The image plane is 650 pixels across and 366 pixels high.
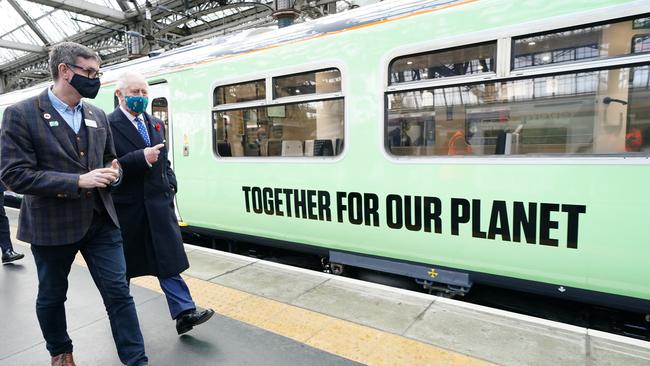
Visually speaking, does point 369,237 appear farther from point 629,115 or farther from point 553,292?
point 629,115

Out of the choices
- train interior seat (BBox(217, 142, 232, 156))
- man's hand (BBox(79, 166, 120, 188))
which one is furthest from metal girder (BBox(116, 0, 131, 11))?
man's hand (BBox(79, 166, 120, 188))

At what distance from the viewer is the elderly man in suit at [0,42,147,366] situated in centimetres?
196

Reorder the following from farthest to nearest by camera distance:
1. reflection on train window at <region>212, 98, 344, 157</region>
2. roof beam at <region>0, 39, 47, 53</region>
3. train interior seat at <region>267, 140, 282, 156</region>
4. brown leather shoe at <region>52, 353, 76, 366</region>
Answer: roof beam at <region>0, 39, 47, 53</region>
train interior seat at <region>267, 140, 282, 156</region>
reflection on train window at <region>212, 98, 344, 157</region>
brown leather shoe at <region>52, 353, 76, 366</region>

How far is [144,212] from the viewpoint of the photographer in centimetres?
268

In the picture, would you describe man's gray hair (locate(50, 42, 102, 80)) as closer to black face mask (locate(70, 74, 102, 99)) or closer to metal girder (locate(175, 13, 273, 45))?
black face mask (locate(70, 74, 102, 99))

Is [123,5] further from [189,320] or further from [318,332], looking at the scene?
[318,332]

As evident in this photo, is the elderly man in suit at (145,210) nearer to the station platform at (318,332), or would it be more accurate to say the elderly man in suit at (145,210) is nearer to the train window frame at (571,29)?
the station platform at (318,332)

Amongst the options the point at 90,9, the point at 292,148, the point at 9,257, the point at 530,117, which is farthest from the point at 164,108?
the point at 90,9

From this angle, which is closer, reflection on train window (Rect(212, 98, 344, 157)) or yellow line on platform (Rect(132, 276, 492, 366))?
yellow line on platform (Rect(132, 276, 492, 366))

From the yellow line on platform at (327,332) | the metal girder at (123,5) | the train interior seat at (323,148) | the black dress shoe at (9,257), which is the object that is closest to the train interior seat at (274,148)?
the train interior seat at (323,148)

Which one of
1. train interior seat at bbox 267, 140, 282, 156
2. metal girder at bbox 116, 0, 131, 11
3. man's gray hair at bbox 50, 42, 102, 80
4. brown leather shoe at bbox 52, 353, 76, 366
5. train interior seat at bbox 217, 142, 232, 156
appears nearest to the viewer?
man's gray hair at bbox 50, 42, 102, 80

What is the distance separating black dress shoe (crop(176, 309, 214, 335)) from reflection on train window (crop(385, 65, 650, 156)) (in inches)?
79.1

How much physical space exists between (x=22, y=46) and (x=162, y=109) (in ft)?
82.0

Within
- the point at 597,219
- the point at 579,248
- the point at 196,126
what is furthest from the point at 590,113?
the point at 196,126
